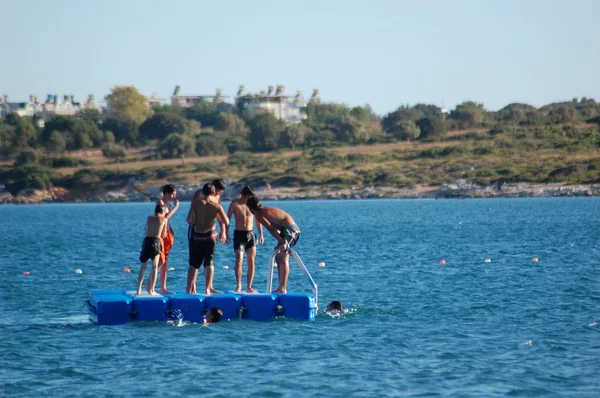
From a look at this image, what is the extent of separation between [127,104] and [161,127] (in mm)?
19559

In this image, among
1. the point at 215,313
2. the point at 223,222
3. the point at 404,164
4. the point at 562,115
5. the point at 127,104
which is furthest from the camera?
the point at 127,104

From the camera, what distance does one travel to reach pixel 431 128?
10662 cm

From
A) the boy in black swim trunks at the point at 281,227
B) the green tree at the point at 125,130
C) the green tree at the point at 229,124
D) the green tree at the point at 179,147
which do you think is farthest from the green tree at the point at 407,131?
the boy in black swim trunks at the point at 281,227

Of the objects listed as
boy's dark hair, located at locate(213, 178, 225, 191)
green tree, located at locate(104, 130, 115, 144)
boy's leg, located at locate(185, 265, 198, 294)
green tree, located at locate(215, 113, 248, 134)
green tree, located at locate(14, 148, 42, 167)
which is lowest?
boy's leg, located at locate(185, 265, 198, 294)

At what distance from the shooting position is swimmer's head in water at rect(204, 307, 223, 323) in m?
18.5

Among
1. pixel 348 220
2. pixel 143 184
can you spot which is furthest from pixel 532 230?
pixel 143 184

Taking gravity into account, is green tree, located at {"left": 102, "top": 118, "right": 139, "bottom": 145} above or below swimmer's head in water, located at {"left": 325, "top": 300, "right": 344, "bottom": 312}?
above

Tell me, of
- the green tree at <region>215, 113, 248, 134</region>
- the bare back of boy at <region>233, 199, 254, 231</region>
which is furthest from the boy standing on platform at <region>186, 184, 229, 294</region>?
the green tree at <region>215, 113, 248, 134</region>

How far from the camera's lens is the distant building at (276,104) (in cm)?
14112

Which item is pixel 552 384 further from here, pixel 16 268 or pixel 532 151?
pixel 532 151

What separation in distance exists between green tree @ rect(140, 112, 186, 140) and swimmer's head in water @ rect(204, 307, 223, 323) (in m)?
101

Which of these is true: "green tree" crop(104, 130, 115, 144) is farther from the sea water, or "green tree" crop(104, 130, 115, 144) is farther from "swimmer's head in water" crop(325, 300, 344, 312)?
"swimmer's head in water" crop(325, 300, 344, 312)

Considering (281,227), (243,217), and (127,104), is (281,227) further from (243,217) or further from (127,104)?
(127,104)

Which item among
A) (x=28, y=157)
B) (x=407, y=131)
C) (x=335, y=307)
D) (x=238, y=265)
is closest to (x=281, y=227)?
(x=238, y=265)
